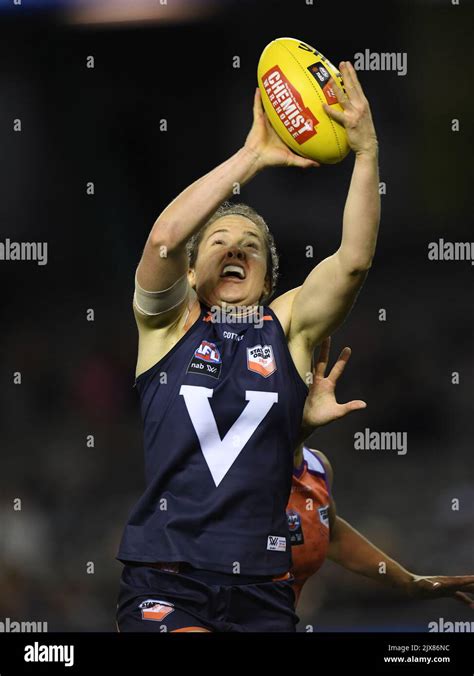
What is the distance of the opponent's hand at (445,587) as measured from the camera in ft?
14.9

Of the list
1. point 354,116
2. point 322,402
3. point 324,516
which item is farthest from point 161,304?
point 324,516

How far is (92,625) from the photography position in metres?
6.55

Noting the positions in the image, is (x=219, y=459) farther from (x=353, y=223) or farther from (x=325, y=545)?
(x=325, y=545)

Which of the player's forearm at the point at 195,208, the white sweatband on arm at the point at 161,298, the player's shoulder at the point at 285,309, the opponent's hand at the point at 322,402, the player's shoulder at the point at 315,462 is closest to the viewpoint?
the player's forearm at the point at 195,208

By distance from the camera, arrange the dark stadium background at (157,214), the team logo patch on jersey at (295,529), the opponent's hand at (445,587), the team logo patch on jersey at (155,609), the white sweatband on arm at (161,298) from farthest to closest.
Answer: the dark stadium background at (157,214) → the opponent's hand at (445,587) → the team logo patch on jersey at (295,529) → the white sweatband on arm at (161,298) → the team logo patch on jersey at (155,609)

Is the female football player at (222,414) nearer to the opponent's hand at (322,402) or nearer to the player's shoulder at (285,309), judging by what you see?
the player's shoulder at (285,309)

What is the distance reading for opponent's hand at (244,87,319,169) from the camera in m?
3.47

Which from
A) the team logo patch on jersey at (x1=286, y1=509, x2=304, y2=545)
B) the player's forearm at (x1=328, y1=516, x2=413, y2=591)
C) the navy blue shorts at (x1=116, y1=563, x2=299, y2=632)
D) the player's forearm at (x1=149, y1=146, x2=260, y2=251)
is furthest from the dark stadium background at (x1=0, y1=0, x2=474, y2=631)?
the player's forearm at (x1=149, y1=146, x2=260, y2=251)

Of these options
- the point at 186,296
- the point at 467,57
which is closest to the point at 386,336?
the point at 467,57

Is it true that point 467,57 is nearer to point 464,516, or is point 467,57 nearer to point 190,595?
point 464,516

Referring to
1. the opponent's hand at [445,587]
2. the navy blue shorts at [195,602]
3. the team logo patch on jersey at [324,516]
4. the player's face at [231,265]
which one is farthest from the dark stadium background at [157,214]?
the navy blue shorts at [195,602]

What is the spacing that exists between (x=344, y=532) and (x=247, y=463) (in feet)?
5.64

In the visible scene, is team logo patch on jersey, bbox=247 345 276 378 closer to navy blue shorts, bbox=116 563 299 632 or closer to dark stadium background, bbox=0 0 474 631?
navy blue shorts, bbox=116 563 299 632

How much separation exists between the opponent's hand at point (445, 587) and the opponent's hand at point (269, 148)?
2027 millimetres
